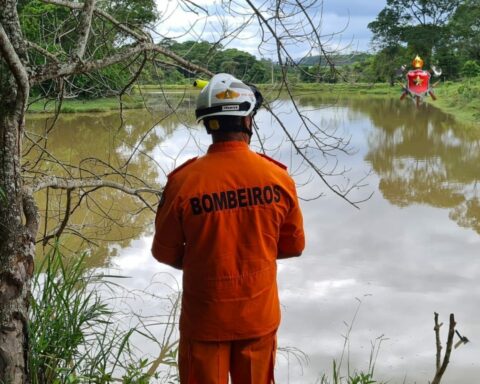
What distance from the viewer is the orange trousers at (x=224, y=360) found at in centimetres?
150

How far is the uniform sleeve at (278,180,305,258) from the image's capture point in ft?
4.99

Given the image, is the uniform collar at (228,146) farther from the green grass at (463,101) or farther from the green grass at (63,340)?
the green grass at (463,101)

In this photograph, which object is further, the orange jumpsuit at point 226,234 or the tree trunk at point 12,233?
the tree trunk at point 12,233

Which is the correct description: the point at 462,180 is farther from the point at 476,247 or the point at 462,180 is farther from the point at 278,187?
the point at 278,187

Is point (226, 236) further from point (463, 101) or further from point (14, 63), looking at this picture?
point (463, 101)

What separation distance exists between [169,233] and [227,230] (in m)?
0.16

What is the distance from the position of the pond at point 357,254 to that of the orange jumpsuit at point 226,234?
3.16ft

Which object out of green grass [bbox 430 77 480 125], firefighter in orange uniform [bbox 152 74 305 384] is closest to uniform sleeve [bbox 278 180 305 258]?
firefighter in orange uniform [bbox 152 74 305 384]

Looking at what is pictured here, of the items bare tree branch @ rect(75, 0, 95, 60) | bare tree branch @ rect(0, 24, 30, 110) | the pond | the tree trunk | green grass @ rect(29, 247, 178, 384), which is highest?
bare tree branch @ rect(75, 0, 95, 60)

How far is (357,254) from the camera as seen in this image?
637 centimetres

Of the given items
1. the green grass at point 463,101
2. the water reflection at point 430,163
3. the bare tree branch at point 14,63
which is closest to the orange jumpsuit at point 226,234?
the bare tree branch at point 14,63

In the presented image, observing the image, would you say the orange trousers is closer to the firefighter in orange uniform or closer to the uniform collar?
the firefighter in orange uniform

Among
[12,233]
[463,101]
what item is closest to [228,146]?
[12,233]

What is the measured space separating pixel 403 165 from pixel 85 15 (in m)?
10.5
